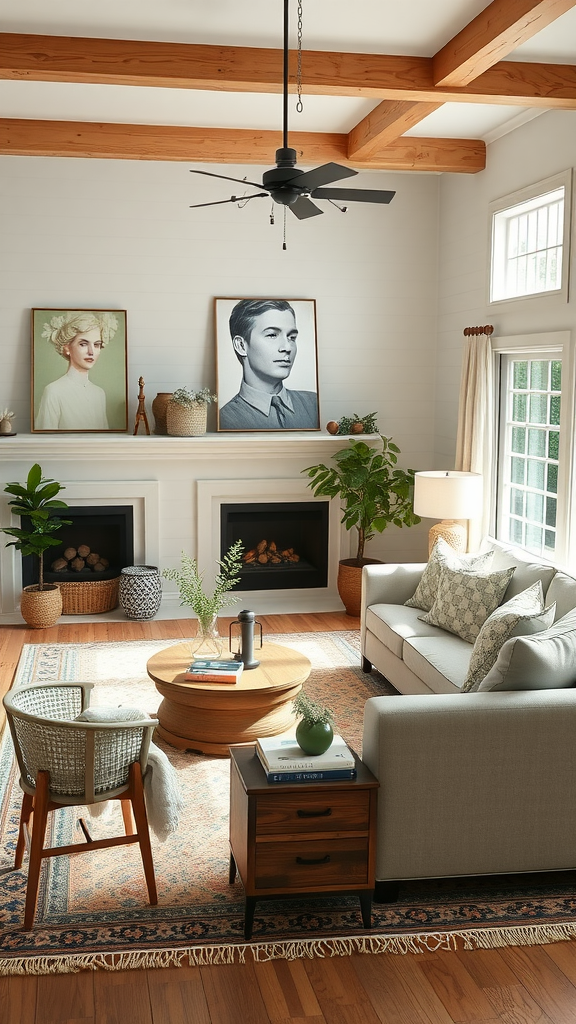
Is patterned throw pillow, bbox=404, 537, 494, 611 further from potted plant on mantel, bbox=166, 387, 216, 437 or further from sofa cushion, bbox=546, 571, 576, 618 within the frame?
potted plant on mantel, bbox=166, 387, 216, 437

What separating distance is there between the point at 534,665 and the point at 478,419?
10.2 feet

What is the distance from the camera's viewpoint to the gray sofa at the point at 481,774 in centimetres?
306

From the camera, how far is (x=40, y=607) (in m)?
6.55

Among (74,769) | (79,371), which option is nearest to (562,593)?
(74,769)

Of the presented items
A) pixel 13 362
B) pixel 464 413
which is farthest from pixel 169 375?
pixel 464 413

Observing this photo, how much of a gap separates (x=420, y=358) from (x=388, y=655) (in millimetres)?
3042

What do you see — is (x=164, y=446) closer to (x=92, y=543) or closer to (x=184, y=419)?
(x=184, y=419)

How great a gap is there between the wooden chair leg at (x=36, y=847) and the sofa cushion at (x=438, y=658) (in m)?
1.84

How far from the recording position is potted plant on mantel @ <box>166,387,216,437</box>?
6738 mm

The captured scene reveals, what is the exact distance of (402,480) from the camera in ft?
22.5

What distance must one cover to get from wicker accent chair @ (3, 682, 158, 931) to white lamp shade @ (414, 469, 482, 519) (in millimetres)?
3084

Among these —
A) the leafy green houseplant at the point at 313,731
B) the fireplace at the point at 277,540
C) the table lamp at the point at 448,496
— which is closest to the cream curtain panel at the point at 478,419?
the table lamp at the point at 448,496

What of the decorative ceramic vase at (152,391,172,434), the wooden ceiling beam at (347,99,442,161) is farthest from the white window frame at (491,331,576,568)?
the decorative ceramic vase at (152,391,172,434)

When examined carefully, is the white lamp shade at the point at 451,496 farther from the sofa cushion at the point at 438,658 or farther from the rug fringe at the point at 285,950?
the rug fringe at the point at 285,950
